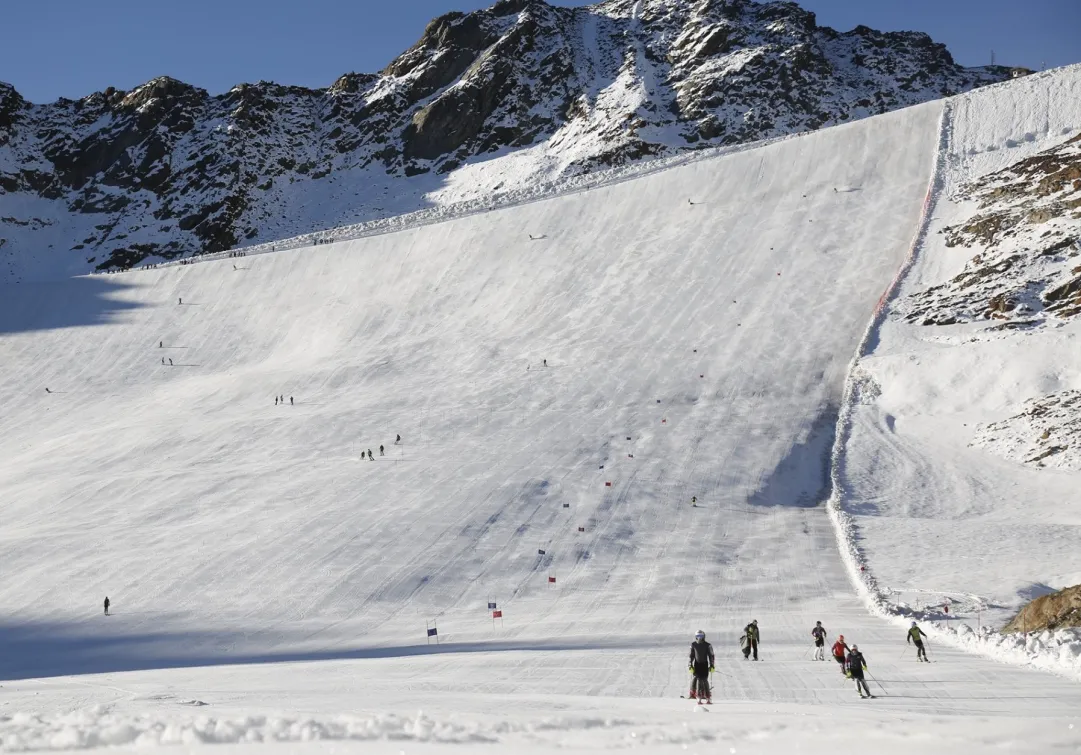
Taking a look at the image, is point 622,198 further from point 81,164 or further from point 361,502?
point 81,164

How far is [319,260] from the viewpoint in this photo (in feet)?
245

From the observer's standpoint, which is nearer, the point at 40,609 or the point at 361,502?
the point at 40,609

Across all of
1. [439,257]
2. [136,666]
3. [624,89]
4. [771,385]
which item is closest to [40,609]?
[136,666]

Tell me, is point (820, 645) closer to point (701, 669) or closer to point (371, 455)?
point (701, 669)

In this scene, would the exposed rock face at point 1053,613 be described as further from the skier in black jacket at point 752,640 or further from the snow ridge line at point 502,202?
the snow ridge line at point 502,202

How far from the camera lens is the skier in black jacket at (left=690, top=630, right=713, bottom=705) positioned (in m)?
13.5

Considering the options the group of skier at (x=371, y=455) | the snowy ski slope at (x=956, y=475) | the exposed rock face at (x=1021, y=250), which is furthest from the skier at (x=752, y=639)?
the exposed rock face at (x=1021, y=250)

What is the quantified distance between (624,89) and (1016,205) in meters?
68.1

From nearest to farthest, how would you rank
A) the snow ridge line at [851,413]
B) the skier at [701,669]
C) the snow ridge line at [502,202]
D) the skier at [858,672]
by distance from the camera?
the skier at [701,669] < the skier at [858,672] < the snow ridge line at [851,413] < the snow ridge line at [502,202]

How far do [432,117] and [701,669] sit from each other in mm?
114796

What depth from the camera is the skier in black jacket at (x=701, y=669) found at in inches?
531

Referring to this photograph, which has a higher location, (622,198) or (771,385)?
(622,198)

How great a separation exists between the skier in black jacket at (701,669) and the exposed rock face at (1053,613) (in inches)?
359

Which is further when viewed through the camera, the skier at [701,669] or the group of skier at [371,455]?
the group of skier at [371,455]
